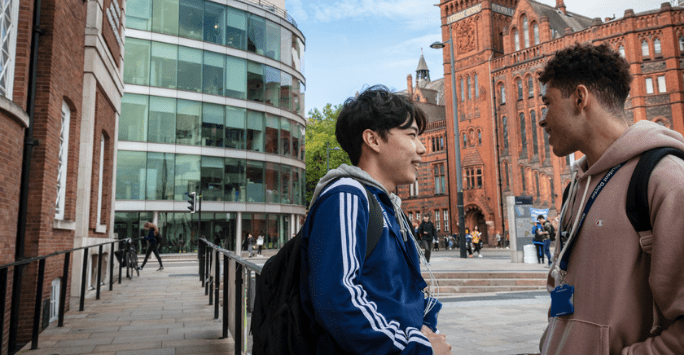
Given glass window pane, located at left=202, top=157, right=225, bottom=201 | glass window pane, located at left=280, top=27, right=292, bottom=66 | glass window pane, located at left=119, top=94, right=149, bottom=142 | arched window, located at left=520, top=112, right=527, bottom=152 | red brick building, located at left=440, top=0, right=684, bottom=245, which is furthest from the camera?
arched window, located at left=520, top=112, right=527, bottom=152

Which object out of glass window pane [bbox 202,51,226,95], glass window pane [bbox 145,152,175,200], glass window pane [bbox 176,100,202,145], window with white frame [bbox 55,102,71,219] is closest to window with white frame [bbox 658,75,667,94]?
glass window pane [bbox 202,51,226,95]

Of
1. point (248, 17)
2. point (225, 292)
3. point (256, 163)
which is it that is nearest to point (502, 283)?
point (225, 292)

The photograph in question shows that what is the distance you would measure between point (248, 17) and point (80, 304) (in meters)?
26.9

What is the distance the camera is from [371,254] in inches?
57.7

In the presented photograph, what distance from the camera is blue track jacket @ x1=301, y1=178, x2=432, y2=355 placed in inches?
51.5

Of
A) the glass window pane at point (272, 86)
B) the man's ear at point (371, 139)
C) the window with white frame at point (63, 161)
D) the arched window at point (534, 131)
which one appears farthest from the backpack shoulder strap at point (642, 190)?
the arched window at point (534, 131)

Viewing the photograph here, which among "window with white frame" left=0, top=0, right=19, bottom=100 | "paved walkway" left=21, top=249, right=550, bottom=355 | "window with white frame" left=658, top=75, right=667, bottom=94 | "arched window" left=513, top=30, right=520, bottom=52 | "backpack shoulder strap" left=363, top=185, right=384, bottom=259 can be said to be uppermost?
"arched window" left=513, top=30, right=520, bottom=52

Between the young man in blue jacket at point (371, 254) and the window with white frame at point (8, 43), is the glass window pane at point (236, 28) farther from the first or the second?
the young man in blue jacket at point (371, 254)

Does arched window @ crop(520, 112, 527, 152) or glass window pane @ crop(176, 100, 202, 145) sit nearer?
glass window pane @ crop(176, 100, 202, 145)

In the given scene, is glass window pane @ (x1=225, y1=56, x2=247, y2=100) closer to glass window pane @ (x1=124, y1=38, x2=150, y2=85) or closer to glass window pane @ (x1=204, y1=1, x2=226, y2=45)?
glass window pane @ (x1=204, y1=1, x2=226, y2=45)

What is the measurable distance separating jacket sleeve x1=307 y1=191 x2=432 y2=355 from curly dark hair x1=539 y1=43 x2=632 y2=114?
91 centimetres

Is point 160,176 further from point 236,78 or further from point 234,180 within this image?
point 236,78

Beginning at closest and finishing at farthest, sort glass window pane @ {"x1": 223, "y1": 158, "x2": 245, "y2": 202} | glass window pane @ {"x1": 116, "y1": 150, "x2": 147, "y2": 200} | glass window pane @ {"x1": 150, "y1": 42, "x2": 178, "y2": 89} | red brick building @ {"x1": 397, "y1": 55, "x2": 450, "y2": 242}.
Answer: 1. glass window pane @ {"x1": 116, "y1": 150, "x2": 147, "y2": 200}
2. glass window pane @ {"x1": 150, "y1": 42, "x2": 178, "y2": 89}
3. glass window pane @ {"x1": 223, "y1": 158, "x2": 245, "y2": 202}
4. red brick building @ {"x1": 397, "y1": 55, "x2": 450, "y2": 242}

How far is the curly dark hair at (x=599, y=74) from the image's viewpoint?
168 centimetres
